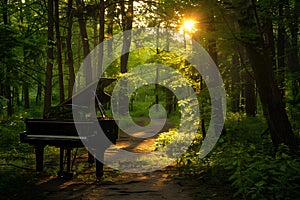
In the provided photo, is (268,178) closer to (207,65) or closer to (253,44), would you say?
(253,44)

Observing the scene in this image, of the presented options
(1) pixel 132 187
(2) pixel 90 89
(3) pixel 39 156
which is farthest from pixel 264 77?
(3) pixel 39 156

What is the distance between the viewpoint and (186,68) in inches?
482

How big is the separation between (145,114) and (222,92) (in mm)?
28018

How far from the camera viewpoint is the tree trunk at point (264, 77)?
733cm

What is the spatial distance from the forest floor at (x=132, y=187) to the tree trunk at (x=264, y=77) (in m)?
1.76

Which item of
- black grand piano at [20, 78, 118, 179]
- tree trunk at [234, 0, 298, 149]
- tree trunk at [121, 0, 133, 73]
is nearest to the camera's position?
tree trunk at [234, 0, 298, 149]

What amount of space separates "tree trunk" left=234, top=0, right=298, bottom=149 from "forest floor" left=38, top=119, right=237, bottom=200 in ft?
5.76

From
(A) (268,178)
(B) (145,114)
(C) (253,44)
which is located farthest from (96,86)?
(B) (145,114)

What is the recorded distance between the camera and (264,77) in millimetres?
7621

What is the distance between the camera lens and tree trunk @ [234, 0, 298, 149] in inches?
289

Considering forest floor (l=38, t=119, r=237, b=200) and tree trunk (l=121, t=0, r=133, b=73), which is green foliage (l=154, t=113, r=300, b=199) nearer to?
forest floor (l=38, t=119, r=237, b=200)

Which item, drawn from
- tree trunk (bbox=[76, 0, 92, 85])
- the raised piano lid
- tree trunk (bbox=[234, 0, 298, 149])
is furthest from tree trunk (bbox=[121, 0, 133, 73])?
tree trunk (bbox=[234, 0, 298, 149])

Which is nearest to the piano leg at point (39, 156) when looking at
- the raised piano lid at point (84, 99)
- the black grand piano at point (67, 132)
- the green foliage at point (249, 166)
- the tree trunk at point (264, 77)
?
the black grand piano at point (67, 132)

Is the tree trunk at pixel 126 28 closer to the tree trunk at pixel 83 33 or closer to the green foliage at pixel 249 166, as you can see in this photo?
the tree trunk at pixel 83 33
